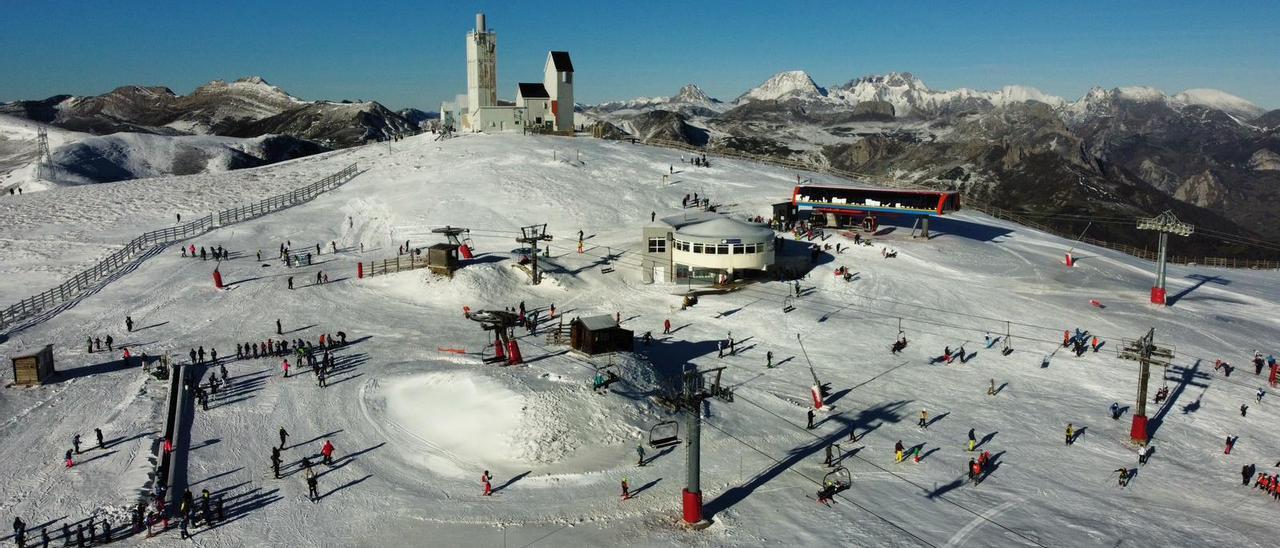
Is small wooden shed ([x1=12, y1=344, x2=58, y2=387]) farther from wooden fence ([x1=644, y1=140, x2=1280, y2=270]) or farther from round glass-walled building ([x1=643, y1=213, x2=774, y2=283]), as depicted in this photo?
wooden fence ([x1=644, y1=140, x2=1280, y2=270])

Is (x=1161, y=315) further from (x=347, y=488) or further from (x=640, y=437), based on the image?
(x=347, y=488)

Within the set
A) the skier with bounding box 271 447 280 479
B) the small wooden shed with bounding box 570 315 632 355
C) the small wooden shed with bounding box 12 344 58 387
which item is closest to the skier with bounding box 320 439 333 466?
the skier with bounding box 271 447 280 479

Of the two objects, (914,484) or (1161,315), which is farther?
(1161,315)

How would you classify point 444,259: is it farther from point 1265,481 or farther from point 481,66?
point 481,66

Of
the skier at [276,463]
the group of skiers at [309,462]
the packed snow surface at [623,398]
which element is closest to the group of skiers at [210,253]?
the packed snow surface at [623,398]

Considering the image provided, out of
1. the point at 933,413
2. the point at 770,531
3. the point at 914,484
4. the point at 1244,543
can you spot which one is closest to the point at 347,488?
the point at 770,531

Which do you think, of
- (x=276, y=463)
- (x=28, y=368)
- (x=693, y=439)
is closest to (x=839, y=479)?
(x=693, y=439)

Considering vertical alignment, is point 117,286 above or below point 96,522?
above
